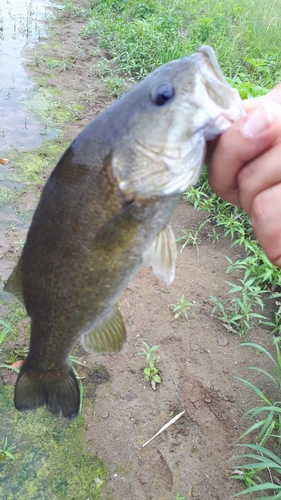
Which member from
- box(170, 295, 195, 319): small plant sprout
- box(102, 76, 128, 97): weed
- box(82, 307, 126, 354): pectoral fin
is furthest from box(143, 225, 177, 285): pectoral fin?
box(102, 76, 128, 97): weed

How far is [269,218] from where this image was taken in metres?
1.47

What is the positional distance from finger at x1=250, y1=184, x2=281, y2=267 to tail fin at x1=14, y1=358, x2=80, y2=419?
Result: 1.03 metres

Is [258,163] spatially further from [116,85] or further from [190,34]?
[190,34]

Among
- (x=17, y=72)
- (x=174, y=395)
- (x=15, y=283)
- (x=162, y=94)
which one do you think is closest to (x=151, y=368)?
(x=174, y=395)

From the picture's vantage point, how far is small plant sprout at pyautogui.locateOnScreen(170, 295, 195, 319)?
11.5 feet

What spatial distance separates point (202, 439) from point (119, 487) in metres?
0.62

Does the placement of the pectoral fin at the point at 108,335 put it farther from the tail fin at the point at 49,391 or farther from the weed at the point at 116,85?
the weed at the point at 116,85

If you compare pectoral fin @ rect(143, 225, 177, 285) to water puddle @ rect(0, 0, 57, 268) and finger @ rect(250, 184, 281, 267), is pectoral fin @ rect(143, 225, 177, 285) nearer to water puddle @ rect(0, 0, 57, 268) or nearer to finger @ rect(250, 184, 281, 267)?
finger @ rect(250, 184, 281, 267)

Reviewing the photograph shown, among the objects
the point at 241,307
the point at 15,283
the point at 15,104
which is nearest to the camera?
the point at 15,283

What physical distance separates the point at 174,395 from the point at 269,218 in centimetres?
193

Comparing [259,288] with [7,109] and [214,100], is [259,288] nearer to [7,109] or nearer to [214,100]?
[214,100]

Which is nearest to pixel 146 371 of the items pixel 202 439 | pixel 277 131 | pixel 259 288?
pixel 202 439

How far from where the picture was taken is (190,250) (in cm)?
415

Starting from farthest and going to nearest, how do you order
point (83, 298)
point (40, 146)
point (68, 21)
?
point (68, 21)
point (40, 146)
point (83, 298)
